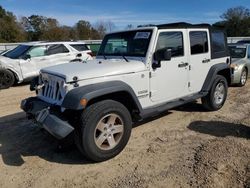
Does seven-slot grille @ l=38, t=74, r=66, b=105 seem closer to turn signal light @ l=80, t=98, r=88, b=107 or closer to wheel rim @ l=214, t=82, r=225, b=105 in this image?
turn signal light @ l=80, t=98, r=88, b=107

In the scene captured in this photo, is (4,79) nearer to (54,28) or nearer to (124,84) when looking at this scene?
(124,84)

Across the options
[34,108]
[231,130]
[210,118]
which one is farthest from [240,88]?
[34,108]

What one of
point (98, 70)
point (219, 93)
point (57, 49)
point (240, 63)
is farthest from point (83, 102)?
point (57, 49)

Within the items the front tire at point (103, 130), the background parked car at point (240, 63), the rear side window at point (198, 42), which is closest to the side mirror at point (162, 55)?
the front tire at point (103, 130)

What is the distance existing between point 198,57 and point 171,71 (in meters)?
1.03

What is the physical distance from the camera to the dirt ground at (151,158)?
3.96 meters

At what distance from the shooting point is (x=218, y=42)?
7047 millimetres

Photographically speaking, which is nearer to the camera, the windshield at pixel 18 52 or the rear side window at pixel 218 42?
the rear side window at pixel 218 42

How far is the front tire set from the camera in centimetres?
423

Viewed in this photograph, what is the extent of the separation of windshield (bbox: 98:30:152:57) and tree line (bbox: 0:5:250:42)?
38499mm

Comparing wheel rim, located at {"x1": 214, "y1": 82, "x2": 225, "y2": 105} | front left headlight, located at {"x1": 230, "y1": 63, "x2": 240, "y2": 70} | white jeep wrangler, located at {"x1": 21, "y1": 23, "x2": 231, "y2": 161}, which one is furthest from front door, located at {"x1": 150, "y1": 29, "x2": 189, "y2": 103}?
front left headlight, located at {"x1": 230, "y1": 63, "x2": 240, "y2": 70}

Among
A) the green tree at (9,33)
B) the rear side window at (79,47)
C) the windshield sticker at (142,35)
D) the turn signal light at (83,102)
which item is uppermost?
the green tree at (9,33)

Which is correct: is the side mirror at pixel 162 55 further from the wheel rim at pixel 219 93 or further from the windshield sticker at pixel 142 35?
the wheel rim at pixel 219 93

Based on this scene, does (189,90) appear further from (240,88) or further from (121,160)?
(240,88)
